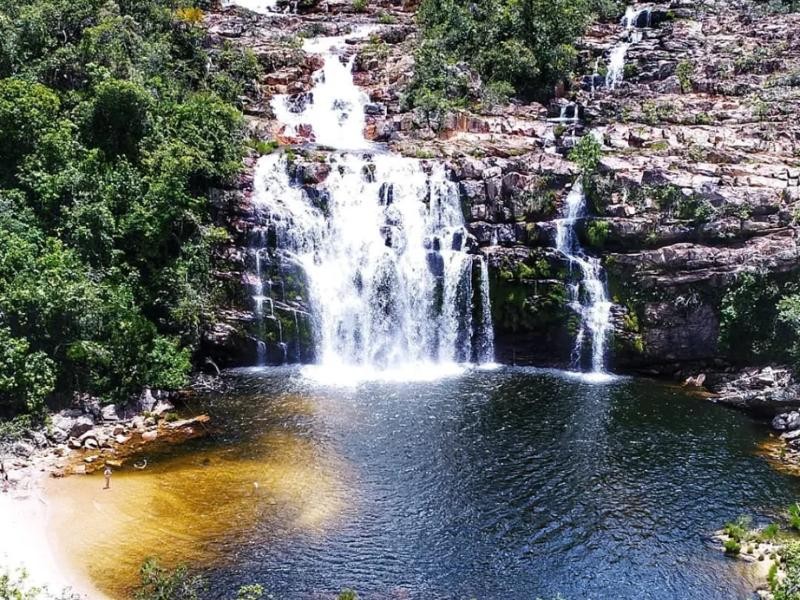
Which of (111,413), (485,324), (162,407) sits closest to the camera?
(111,413)

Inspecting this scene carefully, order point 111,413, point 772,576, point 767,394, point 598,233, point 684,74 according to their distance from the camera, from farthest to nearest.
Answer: point 684,74 < point 598,233 < point 767,394 < point 111,413 < point 772,576

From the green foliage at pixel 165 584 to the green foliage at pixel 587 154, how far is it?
29776 millimetres

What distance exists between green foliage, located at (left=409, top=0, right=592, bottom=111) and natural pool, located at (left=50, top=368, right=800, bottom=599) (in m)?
26.4

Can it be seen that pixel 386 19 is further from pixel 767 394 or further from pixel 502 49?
pixel 767 394

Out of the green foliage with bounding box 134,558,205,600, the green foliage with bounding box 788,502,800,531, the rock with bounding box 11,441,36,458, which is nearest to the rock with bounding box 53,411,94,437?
the rock with bounding box 11,441,36,458

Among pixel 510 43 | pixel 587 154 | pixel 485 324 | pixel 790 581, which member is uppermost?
pixel 510 43

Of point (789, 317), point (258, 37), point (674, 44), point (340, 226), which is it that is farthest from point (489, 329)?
point (258, 37)

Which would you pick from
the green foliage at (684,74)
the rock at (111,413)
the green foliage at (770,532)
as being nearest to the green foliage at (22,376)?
the rock at (111,413)

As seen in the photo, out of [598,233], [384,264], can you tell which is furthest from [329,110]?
[598,233]

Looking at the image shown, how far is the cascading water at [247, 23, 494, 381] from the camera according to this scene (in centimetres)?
4072

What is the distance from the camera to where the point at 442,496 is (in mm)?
26906

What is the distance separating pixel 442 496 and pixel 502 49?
3918cm

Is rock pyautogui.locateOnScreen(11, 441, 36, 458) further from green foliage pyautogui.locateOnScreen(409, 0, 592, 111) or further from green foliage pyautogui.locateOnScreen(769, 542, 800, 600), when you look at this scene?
→ green foliage pyautogui.locateOnScreen(409, 0, 592, 111)

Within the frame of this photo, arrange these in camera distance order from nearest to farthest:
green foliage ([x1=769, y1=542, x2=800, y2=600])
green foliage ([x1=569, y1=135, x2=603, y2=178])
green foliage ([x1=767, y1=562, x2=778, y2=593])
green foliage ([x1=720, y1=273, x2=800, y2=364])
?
green foliage ([x1=769, y1=542, x2=800, y2=600]) < green foliage ([x1=767, y1=562, x2=778, y2=593]) < green foliage ([x1=720, y1=273, x2=800, y2=364]) < green foliage ([x1=569, y1=135, x2=603, y2=178])
